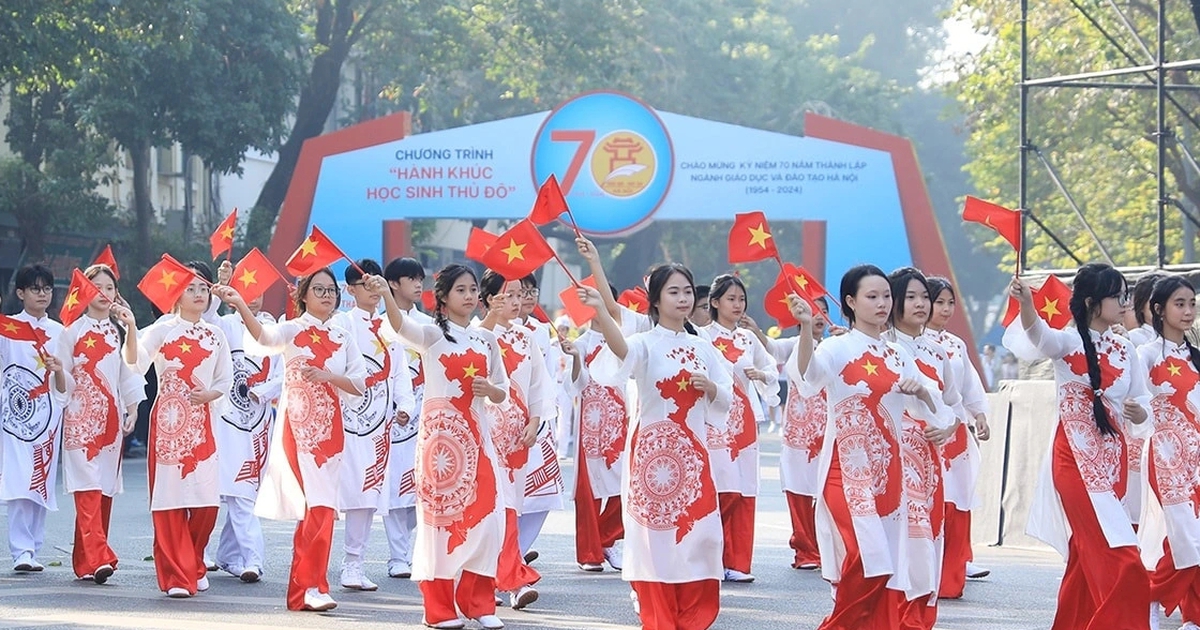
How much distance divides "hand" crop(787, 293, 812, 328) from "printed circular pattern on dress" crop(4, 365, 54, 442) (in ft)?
16.5

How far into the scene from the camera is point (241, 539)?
10.3 m

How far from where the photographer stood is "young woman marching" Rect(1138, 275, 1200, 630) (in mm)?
8078

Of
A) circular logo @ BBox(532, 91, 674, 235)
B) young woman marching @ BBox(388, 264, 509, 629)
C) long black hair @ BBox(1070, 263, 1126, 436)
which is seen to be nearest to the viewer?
long black hair @ BBox(1070, 263, 1126, 436)

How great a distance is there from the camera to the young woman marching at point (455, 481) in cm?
829

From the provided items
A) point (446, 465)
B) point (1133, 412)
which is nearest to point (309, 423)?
point (446, 465)

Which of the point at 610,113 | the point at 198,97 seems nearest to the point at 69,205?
the point at 198,97

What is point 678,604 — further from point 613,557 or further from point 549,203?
point 613,557

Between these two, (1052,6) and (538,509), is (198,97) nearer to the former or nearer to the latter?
(1052,6)

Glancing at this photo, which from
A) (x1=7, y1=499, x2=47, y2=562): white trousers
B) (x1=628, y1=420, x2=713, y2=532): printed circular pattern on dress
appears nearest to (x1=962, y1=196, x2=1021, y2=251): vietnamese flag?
(x1=628, y1=420, x2=713, y2=532): printed circular pattern on dress

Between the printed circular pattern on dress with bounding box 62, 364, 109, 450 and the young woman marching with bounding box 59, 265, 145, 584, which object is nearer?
the young woman marching with bounding box 59, 265, 145, 584

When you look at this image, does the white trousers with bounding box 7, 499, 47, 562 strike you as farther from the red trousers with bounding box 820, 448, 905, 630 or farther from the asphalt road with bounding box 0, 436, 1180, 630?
the red trousers with bounding box 820, 448, 905, 630

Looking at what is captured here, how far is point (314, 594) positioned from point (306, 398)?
95cm

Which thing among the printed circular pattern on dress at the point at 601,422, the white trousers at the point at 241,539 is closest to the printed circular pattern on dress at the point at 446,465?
the white trousers at the point at 241,539

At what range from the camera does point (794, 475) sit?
A: 11.2 meters
